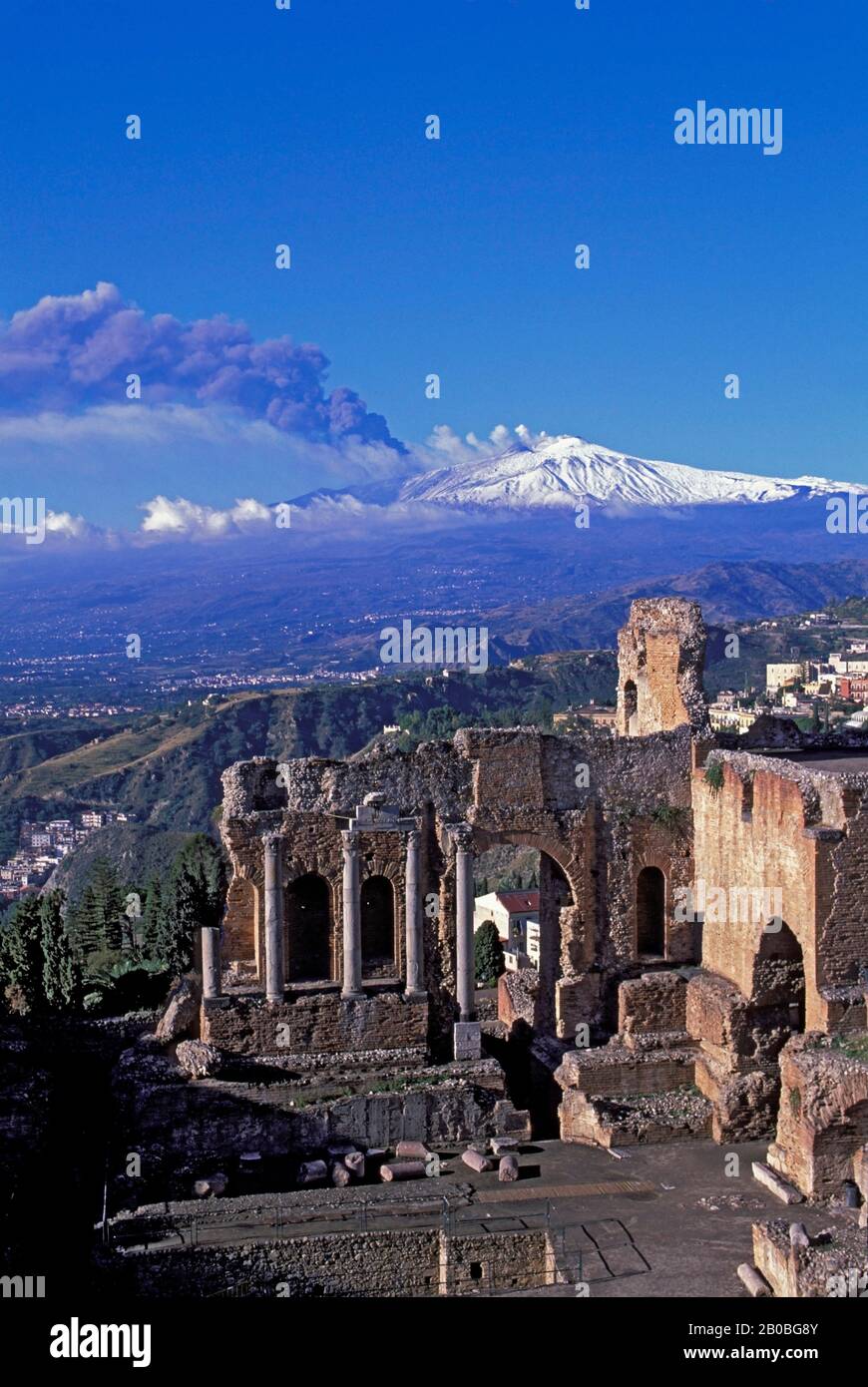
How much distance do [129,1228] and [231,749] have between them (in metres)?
101

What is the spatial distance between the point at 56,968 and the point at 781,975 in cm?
2280

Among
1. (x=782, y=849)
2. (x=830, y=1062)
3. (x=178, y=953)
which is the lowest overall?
(x=178, y=953)

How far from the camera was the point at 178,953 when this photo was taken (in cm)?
4159

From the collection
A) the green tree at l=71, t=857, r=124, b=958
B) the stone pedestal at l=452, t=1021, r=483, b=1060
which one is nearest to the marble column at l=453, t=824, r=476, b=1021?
the stone pedestal at l=452, t=1021, r=483, b=1060

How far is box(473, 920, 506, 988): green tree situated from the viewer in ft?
138

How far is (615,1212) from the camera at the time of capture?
815 inches

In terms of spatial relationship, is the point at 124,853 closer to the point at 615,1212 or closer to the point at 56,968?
the point at 56,968

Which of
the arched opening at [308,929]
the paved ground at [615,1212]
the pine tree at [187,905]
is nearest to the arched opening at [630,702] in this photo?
the arched opening at [308,929]

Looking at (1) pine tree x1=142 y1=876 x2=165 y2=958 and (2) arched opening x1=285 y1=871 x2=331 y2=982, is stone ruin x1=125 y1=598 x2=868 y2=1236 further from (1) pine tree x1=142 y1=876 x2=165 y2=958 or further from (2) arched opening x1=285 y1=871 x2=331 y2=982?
(1) pine tree x1=142 y1=876 x2=165 y2=958

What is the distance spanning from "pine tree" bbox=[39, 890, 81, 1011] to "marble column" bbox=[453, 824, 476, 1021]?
13.7 m

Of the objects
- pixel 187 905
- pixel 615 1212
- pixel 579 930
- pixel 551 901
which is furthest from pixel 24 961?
pixel 615 1212

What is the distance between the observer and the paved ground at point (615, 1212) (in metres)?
18.9

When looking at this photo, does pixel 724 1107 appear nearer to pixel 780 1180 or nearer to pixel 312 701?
pixel 780 1180
